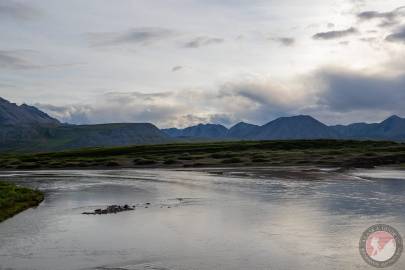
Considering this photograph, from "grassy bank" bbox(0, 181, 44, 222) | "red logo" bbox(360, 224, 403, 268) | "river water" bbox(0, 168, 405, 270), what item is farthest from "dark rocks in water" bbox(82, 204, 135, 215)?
"red logo" bbox(360, 224, 403, 268)

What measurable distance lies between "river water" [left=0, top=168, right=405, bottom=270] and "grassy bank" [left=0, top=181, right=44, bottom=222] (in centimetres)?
133

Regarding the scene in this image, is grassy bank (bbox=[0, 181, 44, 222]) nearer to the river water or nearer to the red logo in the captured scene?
the river water

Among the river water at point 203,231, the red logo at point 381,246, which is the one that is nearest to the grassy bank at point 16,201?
the river water at point 203,231

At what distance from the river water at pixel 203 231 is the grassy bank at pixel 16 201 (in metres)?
1.33

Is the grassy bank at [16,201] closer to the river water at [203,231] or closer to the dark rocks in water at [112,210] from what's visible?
the river water at [203,231]

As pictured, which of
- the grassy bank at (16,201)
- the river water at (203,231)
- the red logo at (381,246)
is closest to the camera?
the red logo at (381,246)

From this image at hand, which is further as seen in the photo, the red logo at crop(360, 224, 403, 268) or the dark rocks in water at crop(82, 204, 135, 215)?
the dark rocks in water at crop(82, 204, 135, 215)

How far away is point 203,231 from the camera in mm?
36719

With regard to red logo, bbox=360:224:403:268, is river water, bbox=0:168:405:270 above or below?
below

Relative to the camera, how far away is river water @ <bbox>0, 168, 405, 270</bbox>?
2769cm

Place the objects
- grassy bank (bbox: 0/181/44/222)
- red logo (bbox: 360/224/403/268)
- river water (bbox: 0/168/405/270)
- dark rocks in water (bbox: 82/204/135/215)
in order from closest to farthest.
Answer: red logo (bbox: 360/224/403/268) → river water (bbox: 0/168/405/270) → dark rocks in water (bbox: 82/204/135/215) → grassy bank (bbox: 0/181/44/222)

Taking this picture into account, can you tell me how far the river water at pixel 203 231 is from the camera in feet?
90.8

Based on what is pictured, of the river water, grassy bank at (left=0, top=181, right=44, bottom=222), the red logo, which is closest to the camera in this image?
the red logo

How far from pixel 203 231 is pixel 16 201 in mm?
26642
